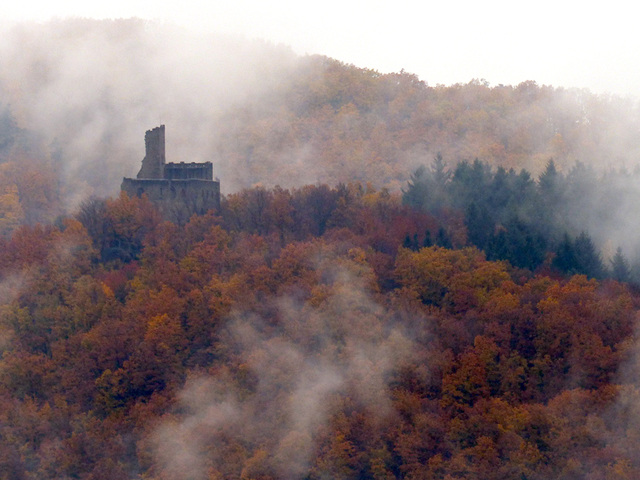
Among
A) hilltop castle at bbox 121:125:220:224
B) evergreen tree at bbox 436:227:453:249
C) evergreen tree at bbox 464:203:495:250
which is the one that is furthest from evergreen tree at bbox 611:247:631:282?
hilltop castle at bbox 121:125:220:224

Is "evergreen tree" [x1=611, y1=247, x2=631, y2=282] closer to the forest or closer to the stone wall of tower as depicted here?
the forest

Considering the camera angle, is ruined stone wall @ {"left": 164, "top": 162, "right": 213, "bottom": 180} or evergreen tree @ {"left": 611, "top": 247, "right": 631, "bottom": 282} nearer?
evergreen tree @ {"left": 611, "top": 247, "right": 631, "bottom": 282}

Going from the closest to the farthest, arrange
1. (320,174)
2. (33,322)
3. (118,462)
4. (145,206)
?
(118,462)
(33,322)
(145,206)
(320,174)

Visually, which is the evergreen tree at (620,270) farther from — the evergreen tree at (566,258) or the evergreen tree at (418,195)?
the evergreen tree at (418,195)

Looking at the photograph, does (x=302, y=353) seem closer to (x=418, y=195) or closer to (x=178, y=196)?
(x=178, y=196)

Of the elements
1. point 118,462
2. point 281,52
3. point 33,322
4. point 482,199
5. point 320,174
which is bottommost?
point 118,462

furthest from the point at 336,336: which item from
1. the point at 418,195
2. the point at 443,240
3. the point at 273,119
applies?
the point at 273,119

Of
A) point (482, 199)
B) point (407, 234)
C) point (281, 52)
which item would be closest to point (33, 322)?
point (407, 234)

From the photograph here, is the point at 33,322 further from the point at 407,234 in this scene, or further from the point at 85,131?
the point at 85,131
